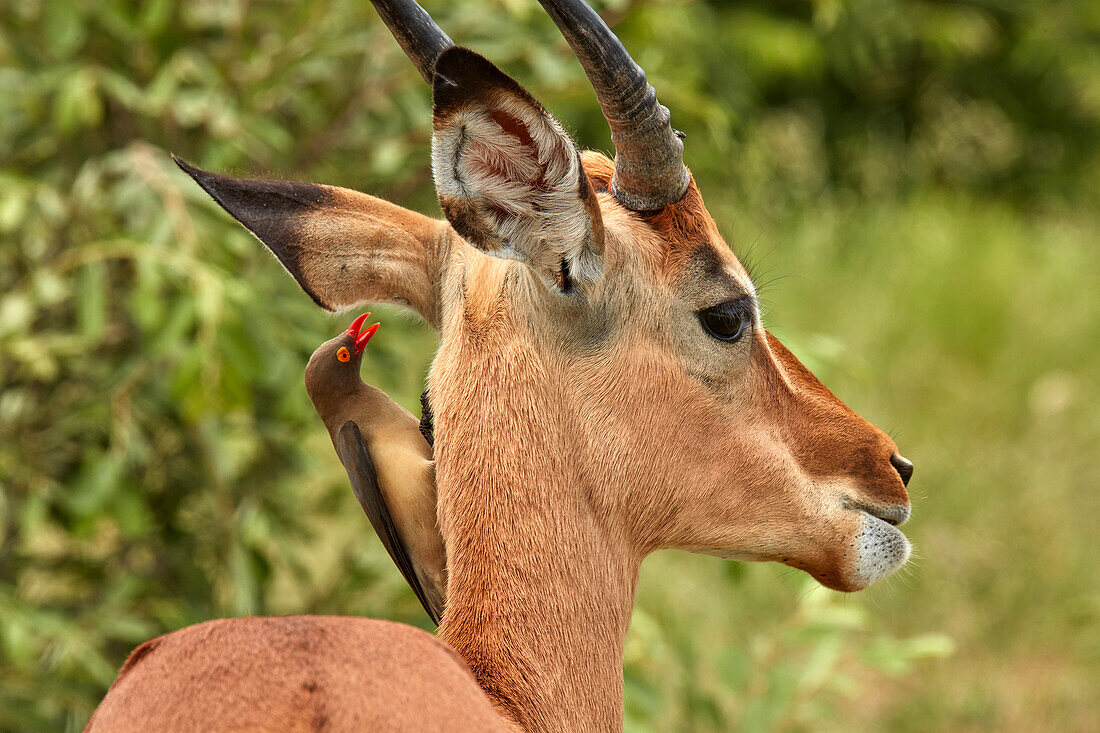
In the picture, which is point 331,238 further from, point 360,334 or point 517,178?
point 517,178

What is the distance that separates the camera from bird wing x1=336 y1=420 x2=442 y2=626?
211 cm

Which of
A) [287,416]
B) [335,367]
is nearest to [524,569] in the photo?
[335,367]

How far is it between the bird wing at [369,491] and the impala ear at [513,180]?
0.47m

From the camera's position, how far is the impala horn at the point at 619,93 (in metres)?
1.73

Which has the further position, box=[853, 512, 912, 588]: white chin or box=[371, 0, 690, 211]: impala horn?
box=[853, 512, 912, 588]: white chin

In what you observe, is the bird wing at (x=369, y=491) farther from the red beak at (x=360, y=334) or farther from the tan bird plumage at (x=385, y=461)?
the red beak at (x=360, y=334)

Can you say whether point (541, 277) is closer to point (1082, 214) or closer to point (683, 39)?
point (683, 39)

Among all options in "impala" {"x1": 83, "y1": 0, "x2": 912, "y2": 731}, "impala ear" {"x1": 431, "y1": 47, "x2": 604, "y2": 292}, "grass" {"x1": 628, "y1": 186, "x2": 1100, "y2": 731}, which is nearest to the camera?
"impala ear" {"x1": 431, "y1": 47, "x2": 604, "y2": 292}

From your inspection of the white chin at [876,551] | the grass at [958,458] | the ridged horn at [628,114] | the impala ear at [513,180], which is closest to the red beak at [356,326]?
the impala ear at [513,180]

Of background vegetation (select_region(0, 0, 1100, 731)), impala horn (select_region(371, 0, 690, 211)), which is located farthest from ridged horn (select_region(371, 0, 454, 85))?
background vegetation (select_region(0, 0, 1100, 731))

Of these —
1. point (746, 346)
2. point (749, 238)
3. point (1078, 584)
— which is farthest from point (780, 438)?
point (749, 238)

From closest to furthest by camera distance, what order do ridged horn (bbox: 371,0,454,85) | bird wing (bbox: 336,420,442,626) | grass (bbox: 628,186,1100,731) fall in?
ridged horn (bbox: 371,0,454,85), bird wing (bbox: 336,420,442,626), grass (bbox: 628,186,1100,731)

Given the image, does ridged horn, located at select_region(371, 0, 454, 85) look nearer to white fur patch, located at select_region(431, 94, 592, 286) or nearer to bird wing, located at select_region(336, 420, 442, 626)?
white fur patch, located at select_region(431, 94, 592, 286)

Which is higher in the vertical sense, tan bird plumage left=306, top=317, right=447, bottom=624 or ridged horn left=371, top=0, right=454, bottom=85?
ridged horn left=371, top=0, right=454, bottom=85
